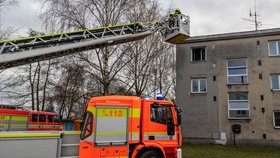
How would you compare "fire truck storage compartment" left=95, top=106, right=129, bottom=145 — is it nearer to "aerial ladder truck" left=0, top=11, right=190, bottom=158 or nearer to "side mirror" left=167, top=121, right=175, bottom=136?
"aerial ladder truck" left=0, top=11, right=190, bottom=158

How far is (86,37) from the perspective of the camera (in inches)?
388

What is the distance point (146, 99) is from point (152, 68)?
1436 cm

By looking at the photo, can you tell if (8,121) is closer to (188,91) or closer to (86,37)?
(86,37)

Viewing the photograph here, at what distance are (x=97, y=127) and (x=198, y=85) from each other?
14645 millimetres

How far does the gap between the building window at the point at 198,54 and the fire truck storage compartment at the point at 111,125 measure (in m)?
14.6

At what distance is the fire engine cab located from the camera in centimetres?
850

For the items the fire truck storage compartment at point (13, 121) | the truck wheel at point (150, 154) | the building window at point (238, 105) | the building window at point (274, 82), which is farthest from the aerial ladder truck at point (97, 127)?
the building window at point (274, 82)

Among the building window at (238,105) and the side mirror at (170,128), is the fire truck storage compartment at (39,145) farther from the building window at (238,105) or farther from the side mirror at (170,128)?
the building window at (238,105)

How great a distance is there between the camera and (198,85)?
71.2 ft

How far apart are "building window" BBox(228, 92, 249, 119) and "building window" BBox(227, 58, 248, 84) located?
104 cm

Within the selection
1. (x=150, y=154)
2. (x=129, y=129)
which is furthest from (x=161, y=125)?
(x=129, y=129)

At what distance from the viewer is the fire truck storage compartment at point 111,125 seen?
335 inches

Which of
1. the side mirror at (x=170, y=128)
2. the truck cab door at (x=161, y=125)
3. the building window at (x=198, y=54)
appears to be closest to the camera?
the truck cab door at (x=161, y=125)

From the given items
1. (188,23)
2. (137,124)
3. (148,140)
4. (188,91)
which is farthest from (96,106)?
(188,91)
